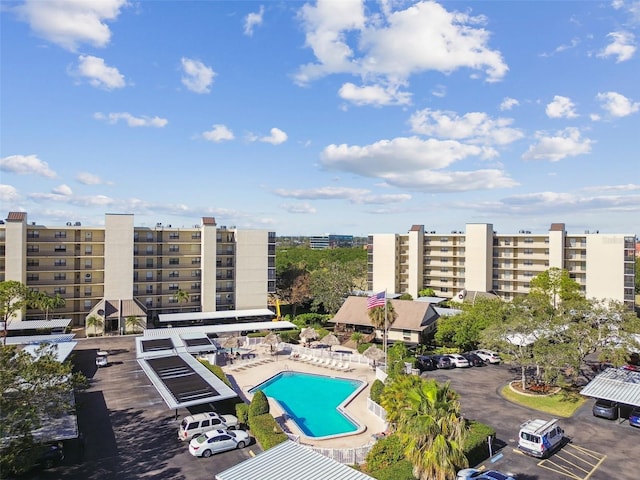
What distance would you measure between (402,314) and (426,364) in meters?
12.4

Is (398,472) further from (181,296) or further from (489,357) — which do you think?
(181,296)

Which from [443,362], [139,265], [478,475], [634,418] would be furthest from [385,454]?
[139,265]

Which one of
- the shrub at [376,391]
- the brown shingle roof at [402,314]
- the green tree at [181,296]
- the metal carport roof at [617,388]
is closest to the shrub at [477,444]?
the shrub at [376,391]

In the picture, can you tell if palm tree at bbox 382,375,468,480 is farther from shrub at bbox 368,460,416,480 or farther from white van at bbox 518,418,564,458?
white van at bbox 518,418,564,458

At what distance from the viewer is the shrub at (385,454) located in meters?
23.2

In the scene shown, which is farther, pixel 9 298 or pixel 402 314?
pixel 402 314

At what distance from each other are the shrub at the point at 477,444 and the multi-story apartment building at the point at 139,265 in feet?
171

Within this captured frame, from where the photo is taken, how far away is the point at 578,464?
24672mm

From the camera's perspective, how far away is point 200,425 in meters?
27.9

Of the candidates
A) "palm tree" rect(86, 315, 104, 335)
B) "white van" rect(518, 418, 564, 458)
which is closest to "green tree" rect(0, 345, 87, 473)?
"white van" rect(518, 418, 564, 458)

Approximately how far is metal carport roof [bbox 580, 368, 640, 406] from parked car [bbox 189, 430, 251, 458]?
81.1 ft

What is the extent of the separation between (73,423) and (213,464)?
882cm

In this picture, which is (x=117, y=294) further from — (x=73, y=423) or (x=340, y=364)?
(x=73, y=423)

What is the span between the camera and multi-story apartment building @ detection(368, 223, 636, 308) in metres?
70.1
